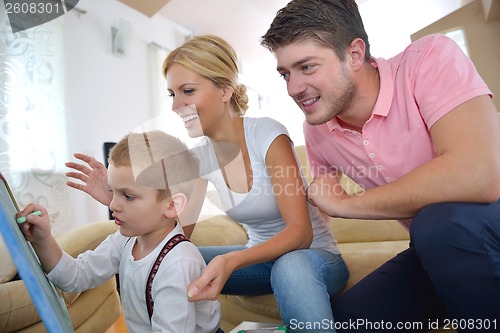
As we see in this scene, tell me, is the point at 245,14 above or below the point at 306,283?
above

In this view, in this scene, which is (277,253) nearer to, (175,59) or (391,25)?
(175,59)

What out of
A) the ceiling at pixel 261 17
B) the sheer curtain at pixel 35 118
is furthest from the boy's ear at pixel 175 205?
the ceiling at pixel 261 17

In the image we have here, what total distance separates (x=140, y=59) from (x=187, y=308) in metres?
3.11

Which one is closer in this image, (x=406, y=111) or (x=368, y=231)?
(x=406, y=111)

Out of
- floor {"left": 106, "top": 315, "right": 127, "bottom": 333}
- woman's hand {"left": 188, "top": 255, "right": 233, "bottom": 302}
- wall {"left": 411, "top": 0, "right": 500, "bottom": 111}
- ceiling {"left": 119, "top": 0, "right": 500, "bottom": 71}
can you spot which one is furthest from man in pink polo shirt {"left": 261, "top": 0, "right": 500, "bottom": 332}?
wall {"left": 411, "top": 0, "right": 500, "bottom": 111}

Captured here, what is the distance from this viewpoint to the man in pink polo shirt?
625mm

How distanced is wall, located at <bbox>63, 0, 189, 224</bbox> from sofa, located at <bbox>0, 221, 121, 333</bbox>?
1446 mm

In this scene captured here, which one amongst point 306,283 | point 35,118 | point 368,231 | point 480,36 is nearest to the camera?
point 306,283

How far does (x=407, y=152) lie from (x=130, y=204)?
577mm

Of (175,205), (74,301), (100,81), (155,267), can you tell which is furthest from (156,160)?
(100,81)

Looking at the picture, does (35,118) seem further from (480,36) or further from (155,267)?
(480,36)

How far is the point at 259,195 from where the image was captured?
985mm

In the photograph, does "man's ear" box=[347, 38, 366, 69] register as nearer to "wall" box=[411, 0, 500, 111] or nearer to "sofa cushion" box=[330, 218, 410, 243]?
"sofa cushion" box=[330, 218, 410, 243]

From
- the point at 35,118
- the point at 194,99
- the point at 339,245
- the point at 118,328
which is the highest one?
the point at 35,118
